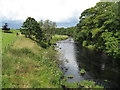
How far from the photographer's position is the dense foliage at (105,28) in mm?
32166

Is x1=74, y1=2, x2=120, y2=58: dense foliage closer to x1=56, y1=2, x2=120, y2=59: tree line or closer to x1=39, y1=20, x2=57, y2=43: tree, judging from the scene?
x1=56, y1=2, x2=120, y2=59: tree line

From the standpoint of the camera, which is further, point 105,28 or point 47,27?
point 47,27

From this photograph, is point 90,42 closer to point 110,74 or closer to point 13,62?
point 110,74

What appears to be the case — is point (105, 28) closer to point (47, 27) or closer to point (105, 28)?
point (105, 28)

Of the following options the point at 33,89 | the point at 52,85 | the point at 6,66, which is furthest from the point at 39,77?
the point at 6,66

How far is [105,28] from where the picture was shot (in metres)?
46.3

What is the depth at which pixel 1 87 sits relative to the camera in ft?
45.3

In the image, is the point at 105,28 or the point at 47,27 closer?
the point at 105,28

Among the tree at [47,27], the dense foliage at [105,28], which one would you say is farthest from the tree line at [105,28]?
the tree at [47,27]

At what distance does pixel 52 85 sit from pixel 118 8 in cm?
2528

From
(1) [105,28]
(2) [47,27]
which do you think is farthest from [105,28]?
(2) [47,27]

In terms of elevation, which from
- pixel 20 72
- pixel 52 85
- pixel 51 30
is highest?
pixel 51 30

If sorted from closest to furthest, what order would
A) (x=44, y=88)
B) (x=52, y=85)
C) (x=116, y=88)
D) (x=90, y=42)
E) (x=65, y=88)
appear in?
(x=44, y=88), (x=52, y=85), (x=65, y=88), (x=116, y=88), (x=90, y=42)

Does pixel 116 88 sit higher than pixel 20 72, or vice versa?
pixel 20 72
